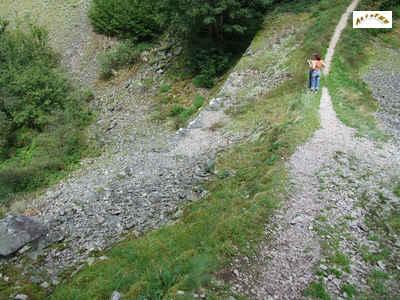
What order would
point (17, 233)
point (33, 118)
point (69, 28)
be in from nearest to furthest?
1. point (17, 233)
2. point (33, 118)
3. point (69, 28)

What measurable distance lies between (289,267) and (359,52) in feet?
55.0

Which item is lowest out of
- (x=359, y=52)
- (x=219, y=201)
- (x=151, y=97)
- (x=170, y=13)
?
(x=219, y=201)

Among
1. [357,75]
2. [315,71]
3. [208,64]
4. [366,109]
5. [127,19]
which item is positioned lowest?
[366,109]

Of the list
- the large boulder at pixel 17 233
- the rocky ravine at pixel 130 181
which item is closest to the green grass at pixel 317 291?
the rocky ravine at pixel 130 181

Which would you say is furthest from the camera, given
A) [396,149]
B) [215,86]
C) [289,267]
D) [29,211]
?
[215,86]

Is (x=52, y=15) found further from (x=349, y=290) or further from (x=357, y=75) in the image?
(x=349, y=290)

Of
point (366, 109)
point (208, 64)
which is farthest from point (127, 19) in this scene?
point (366, 109)

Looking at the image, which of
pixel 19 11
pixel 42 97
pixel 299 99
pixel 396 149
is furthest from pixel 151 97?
pixel 19 11

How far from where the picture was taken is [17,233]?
11.3 metres

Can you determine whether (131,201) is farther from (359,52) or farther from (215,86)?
(359,52)

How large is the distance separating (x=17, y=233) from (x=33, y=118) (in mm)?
12187

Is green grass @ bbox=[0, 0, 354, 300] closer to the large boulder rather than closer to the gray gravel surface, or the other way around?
the large boulder

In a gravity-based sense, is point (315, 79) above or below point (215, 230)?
above

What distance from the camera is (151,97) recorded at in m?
23.4
